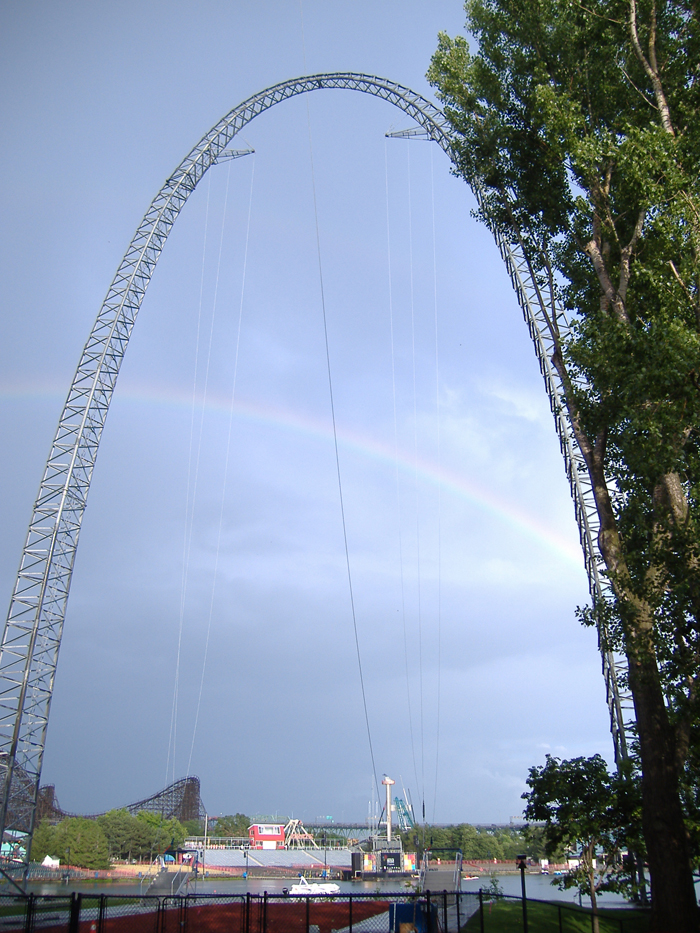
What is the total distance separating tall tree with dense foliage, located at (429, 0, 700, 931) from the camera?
14.4 m

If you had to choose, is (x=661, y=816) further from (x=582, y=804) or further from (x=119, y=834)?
(x=119, y=834)

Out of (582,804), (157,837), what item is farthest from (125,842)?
(582,804)

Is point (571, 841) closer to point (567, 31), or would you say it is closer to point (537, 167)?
point (537, 167)

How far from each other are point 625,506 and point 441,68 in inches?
543

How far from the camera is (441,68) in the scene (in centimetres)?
2192

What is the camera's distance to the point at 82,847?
90438mm

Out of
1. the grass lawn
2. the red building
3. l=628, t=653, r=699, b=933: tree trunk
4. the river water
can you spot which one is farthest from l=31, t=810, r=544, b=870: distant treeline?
l=628, t=653, r=699, b=933: tree trunk

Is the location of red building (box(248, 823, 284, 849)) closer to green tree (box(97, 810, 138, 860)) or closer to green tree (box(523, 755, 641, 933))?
green tree (box(97, 810, 138, 860))

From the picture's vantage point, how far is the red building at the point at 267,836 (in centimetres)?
12744

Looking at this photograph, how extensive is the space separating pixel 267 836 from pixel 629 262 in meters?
137

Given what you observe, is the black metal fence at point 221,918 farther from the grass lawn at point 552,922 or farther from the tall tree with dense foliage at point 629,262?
the tall tree with dense foliage at point 629,262

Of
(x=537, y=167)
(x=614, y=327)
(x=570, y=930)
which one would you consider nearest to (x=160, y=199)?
(x=537, y=167)

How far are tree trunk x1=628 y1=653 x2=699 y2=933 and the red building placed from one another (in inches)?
4966

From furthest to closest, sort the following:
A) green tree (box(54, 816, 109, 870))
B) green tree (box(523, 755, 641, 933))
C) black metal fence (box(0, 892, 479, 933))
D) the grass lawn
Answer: green tree (box(54, 816, 109, 870))
the grass lawn
green tree (box(523, 755, 641, 933))
black metal fence (box(0, 892, 479, 933))
